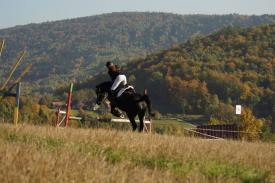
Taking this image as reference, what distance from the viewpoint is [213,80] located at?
176 metres

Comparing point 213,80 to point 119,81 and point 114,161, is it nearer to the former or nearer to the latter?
point 119,81

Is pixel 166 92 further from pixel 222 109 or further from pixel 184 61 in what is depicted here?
pixel 222 109

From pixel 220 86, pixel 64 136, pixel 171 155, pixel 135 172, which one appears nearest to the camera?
pixel 135 172

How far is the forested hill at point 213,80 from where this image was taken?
162125 mm

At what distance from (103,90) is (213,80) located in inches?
6338

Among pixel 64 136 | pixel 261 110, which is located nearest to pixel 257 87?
pixel 261 110

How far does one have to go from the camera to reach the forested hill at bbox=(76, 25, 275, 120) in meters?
162

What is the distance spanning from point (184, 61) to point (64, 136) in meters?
176

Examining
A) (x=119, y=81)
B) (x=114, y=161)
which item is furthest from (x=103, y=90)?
(x=114, y=161)

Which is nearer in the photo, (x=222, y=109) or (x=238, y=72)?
(x=222, y=109)

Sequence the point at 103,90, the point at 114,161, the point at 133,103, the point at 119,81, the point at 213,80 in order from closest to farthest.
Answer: the point at 114,161 → the point at 119,81 → the point at 133,103 → the point at 103,90 → the point at 213,80

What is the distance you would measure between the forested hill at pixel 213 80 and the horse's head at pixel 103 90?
134 meters

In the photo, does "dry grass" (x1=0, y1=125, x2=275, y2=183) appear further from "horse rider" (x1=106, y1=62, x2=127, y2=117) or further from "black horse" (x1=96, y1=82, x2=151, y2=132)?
"horse rider" (x1=106, y1=62, x2=127, y2=117)

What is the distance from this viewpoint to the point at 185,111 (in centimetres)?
16650
